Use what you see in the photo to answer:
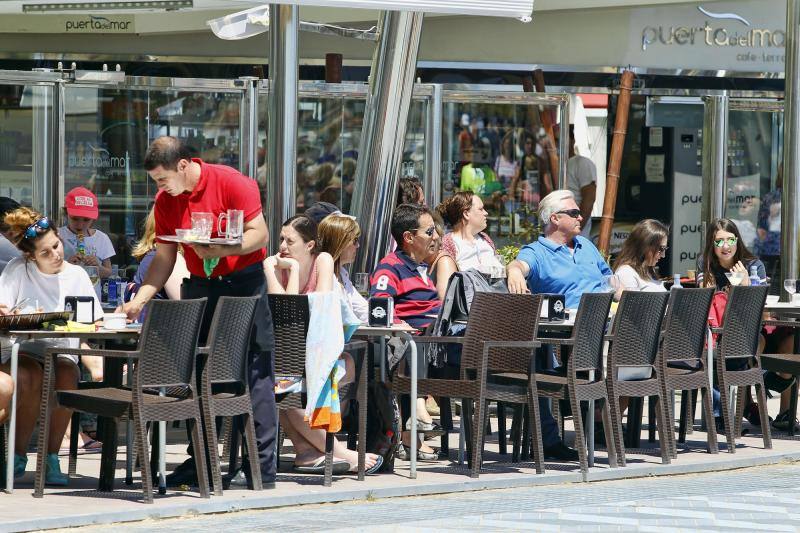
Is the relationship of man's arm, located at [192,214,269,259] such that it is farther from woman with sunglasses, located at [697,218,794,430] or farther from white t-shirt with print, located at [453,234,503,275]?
woman with sunglasses, located at [697,218,794,430]

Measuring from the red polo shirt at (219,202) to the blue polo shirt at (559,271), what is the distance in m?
2.21

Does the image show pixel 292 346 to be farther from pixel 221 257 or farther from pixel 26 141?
pixel 26 141

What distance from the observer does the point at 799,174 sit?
12367 mm

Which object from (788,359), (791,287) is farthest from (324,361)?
(791,287)

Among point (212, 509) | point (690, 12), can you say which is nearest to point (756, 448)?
point (212, 509)

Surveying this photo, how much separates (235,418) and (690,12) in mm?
9959

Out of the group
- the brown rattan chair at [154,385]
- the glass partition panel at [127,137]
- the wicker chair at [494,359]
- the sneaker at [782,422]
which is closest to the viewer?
the brown rattan chair at [154,385]

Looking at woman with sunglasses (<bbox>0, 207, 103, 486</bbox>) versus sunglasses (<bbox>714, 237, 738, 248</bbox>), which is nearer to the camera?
woman with sunglasses (<bbox>0, 207, 103, 486</bbox>)

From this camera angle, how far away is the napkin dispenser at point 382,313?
8.13 meters

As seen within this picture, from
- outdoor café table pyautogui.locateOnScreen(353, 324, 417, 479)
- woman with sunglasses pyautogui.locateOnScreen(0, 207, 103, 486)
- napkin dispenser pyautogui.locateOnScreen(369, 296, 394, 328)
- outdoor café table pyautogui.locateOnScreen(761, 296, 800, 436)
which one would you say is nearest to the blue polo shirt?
outdoor café table pyautogui.locateOnScreen(761, 296, 800, 436)

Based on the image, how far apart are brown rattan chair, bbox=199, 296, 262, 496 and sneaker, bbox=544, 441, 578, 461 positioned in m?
1.93

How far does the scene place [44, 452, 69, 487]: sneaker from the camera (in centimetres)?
743

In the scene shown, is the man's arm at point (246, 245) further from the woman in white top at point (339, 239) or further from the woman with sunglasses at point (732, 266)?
the woman with sunglasses at point (732, 266)

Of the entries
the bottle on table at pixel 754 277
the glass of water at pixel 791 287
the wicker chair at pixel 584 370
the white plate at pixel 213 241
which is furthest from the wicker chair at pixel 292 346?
the glass of water at pixel 791 287
